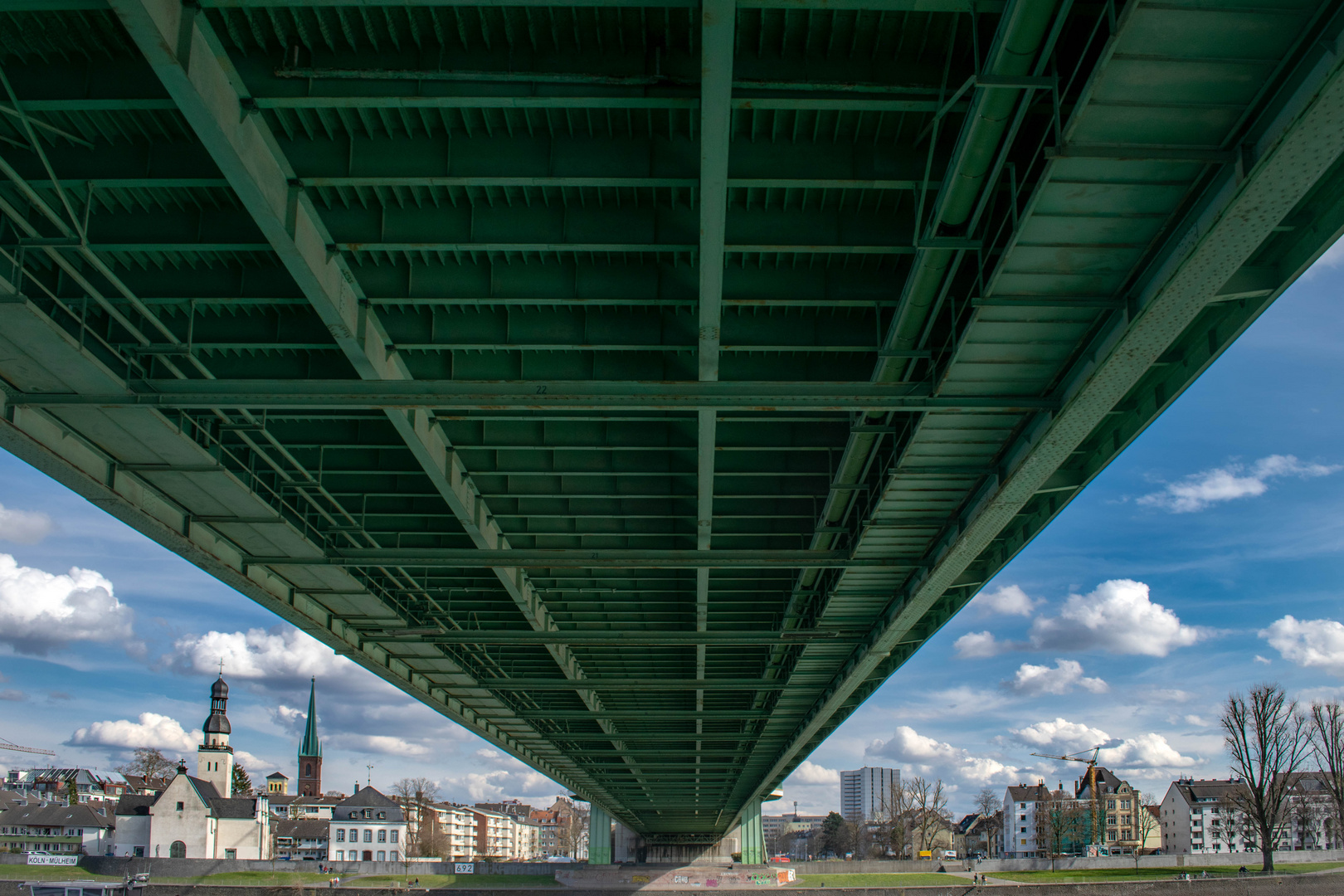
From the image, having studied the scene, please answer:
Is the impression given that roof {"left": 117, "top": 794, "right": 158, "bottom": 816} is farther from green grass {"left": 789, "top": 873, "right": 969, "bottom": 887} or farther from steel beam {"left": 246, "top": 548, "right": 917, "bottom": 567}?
steel beam {"left": 246, "top": 548, "right": 917, "bottom": 567}

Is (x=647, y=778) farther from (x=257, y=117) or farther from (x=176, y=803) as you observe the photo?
(x=176, y=803)

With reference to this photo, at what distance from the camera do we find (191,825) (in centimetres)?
9475

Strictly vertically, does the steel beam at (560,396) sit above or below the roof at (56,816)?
above

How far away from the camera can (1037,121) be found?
29.0 ft

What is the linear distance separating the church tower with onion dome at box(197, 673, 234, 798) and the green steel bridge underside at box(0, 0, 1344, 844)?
117192 millimetres

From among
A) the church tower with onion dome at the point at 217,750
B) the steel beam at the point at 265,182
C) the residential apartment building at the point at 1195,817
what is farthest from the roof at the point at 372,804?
the steel beam at the point at 265,182

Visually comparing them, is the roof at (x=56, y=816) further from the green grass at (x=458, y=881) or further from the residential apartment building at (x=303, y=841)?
the green grass at (x=458, y=881)

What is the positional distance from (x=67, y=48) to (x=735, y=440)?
33.6 feet

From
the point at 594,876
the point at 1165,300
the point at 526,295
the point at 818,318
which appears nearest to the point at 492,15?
the point at 526,295

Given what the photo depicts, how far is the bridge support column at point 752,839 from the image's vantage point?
85.0 m

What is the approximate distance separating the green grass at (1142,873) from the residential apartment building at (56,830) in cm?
8731

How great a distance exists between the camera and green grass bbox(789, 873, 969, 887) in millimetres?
78750

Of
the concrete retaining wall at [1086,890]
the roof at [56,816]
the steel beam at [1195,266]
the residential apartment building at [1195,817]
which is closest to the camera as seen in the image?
the steel beam at [1195,266]

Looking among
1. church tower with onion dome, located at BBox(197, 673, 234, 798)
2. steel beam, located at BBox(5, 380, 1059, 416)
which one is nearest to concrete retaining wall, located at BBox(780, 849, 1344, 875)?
church tower with onion dome, located at BBox(197, 673, 234, 798)
